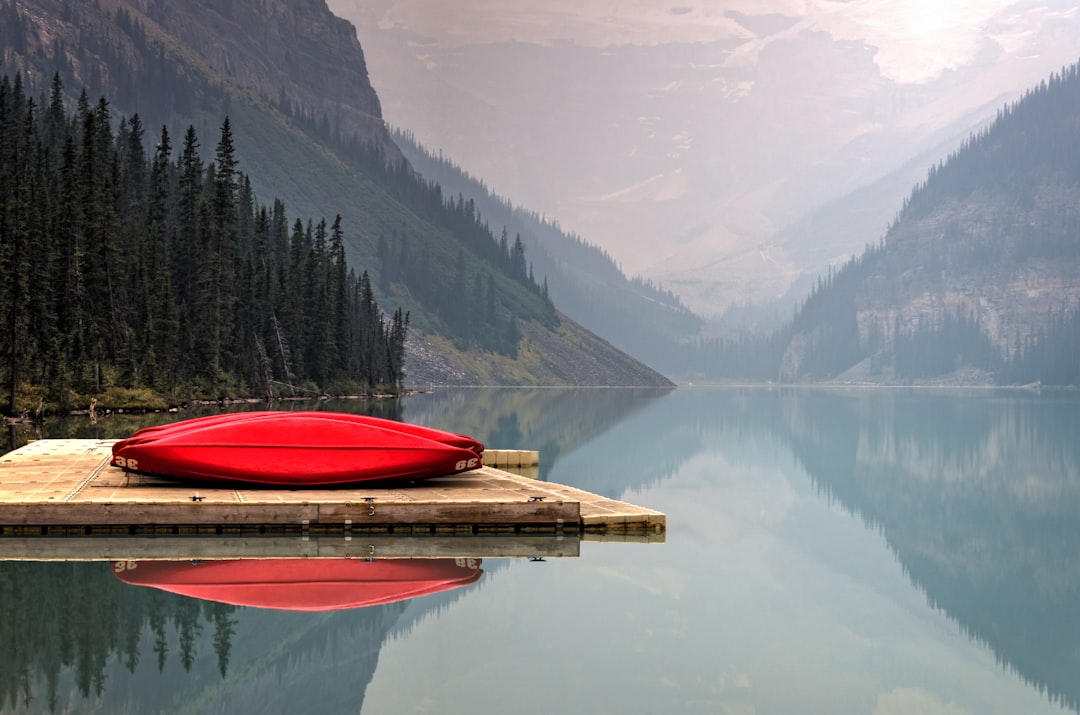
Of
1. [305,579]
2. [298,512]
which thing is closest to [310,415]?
[298,512]

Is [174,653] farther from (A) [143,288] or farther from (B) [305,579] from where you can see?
(A) [143,288]

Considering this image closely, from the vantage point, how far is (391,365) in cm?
14450

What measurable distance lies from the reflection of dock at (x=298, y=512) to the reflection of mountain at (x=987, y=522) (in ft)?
17.7

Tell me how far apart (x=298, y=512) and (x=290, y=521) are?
189 mm

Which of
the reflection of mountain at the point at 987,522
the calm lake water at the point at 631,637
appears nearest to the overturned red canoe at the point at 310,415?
the calm lake water at the point at 631,637

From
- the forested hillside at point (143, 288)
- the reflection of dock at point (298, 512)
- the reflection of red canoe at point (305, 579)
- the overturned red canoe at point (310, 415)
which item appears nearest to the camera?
the reflection of red canoe at point (305, 579)

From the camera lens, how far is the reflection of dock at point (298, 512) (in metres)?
17.7

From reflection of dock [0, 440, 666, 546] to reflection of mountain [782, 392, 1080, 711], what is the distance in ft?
17.7

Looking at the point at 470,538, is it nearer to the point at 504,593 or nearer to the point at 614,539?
the point at 614,539

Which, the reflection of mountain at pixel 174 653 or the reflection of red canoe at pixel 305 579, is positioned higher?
the reflection of red canoe at pixel 305 579

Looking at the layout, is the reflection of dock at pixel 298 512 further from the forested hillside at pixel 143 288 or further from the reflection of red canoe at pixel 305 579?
the forested hillside at pixel 143 288

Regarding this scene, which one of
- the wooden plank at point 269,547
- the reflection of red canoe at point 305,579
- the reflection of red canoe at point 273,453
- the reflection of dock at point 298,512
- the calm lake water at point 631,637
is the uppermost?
the reflection of red canoe at point 273,453

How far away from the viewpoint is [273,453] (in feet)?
65.9

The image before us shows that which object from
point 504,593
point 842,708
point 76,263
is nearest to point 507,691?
point 842,708
